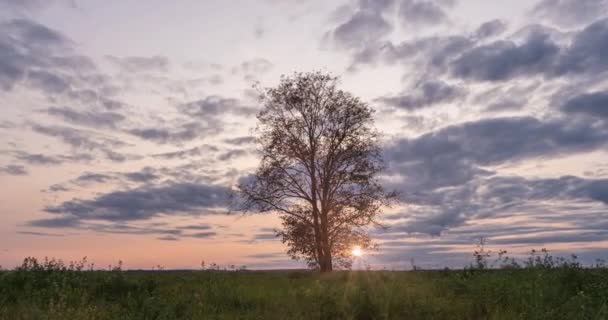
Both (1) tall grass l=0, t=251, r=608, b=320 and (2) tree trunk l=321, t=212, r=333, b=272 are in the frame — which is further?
(2) tree trunk l=321, t=212, r=333, b=272

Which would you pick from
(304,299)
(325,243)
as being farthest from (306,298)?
(325,243)

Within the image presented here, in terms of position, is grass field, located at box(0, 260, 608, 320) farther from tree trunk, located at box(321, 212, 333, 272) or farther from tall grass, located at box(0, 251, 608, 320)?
tree trunk, located at box(321, 212, 333, 272)

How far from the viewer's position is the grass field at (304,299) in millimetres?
12719

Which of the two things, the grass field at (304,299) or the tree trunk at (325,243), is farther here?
the tree trunk at (325,243)

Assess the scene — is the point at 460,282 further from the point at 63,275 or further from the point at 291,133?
the point at 291,133

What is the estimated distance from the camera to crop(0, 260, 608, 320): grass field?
12.7m

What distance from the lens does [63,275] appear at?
57.9ft

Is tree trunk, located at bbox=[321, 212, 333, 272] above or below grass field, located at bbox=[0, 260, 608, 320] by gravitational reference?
above

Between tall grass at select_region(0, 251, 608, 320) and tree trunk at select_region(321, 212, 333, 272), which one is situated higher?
tree trunk at select_region(321, 212, 333, 272)

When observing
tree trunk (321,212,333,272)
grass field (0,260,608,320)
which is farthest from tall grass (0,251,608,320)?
tree trunk (321,212,333,272)

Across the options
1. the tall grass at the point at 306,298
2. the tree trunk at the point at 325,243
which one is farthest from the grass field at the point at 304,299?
the tree trunk at the point at 325,243

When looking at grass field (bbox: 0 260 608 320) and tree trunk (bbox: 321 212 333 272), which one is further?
tree trunk (bbox: 321 212 333 272)

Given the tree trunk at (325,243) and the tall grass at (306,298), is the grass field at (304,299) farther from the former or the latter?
the tree trunk at (325,243)

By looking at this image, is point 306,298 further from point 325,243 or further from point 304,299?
point 325,243
